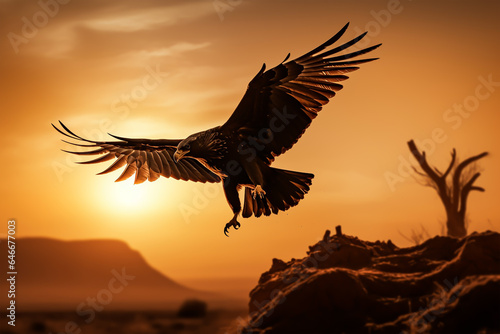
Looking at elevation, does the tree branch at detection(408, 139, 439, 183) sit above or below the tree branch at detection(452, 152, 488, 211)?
above

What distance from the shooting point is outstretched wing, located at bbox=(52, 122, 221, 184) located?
24.0ft

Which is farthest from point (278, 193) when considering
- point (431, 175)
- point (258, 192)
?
point (431, 175)

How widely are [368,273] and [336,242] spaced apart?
3.28 ft

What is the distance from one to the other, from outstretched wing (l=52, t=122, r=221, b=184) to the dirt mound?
1.79m

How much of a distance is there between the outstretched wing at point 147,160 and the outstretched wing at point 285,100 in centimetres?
122

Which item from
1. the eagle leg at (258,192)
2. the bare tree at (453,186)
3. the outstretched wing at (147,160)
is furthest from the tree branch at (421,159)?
the eagle leg at (258,192)

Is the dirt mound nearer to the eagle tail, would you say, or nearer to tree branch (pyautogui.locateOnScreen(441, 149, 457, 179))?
the eagle tail

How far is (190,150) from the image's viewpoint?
621 centimetres

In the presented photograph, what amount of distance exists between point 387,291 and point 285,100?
99.0 inches

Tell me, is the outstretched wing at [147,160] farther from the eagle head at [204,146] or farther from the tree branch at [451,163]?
the tree branch at [451,163]

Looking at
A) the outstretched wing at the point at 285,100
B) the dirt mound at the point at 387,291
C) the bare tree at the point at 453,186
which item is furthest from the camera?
the bare tree at the point at 453,186

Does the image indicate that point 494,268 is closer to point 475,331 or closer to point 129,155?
point 475,331

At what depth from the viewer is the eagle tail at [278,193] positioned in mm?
6273

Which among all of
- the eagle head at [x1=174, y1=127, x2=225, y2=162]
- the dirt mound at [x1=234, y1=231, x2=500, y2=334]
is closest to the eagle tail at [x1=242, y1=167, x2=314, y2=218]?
the eagle head at [x1=174, y1=127, x2=225, y2=162]
